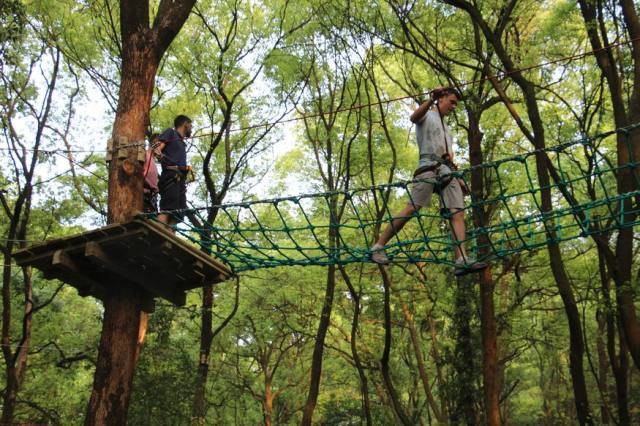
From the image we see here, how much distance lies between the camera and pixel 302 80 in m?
9.91

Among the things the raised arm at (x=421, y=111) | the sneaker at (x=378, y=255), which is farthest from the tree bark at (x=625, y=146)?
the sneaker at (x=378, y=255)

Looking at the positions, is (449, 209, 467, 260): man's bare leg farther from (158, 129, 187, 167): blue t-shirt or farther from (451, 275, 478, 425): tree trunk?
(451, 275, 478, 425): tree trunk

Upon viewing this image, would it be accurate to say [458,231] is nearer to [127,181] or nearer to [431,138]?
[431,138]

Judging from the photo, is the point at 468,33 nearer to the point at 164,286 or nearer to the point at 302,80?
the point at 302,80

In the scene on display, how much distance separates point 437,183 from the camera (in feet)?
10.8

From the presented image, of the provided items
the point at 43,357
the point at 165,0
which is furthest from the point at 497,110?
the point at 43,357

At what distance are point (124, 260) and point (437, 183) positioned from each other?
2.11 m

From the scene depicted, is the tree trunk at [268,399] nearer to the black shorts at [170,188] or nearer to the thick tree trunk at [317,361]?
the thick tree trunk at [317,361]

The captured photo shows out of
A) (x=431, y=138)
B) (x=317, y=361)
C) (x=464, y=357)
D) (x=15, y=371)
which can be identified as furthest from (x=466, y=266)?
(x=15, y=371)

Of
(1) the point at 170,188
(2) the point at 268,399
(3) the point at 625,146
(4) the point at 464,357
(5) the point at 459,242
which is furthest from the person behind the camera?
(2) the point at 268,399

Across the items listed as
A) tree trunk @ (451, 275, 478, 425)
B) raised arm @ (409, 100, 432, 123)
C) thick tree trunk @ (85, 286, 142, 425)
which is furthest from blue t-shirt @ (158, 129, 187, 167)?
tree trunk @ (451, 275, 478, 425)

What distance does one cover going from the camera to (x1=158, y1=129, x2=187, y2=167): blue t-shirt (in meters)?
4.02

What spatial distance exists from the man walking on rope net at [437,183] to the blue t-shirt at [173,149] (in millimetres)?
1646

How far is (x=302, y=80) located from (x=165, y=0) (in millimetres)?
5834
